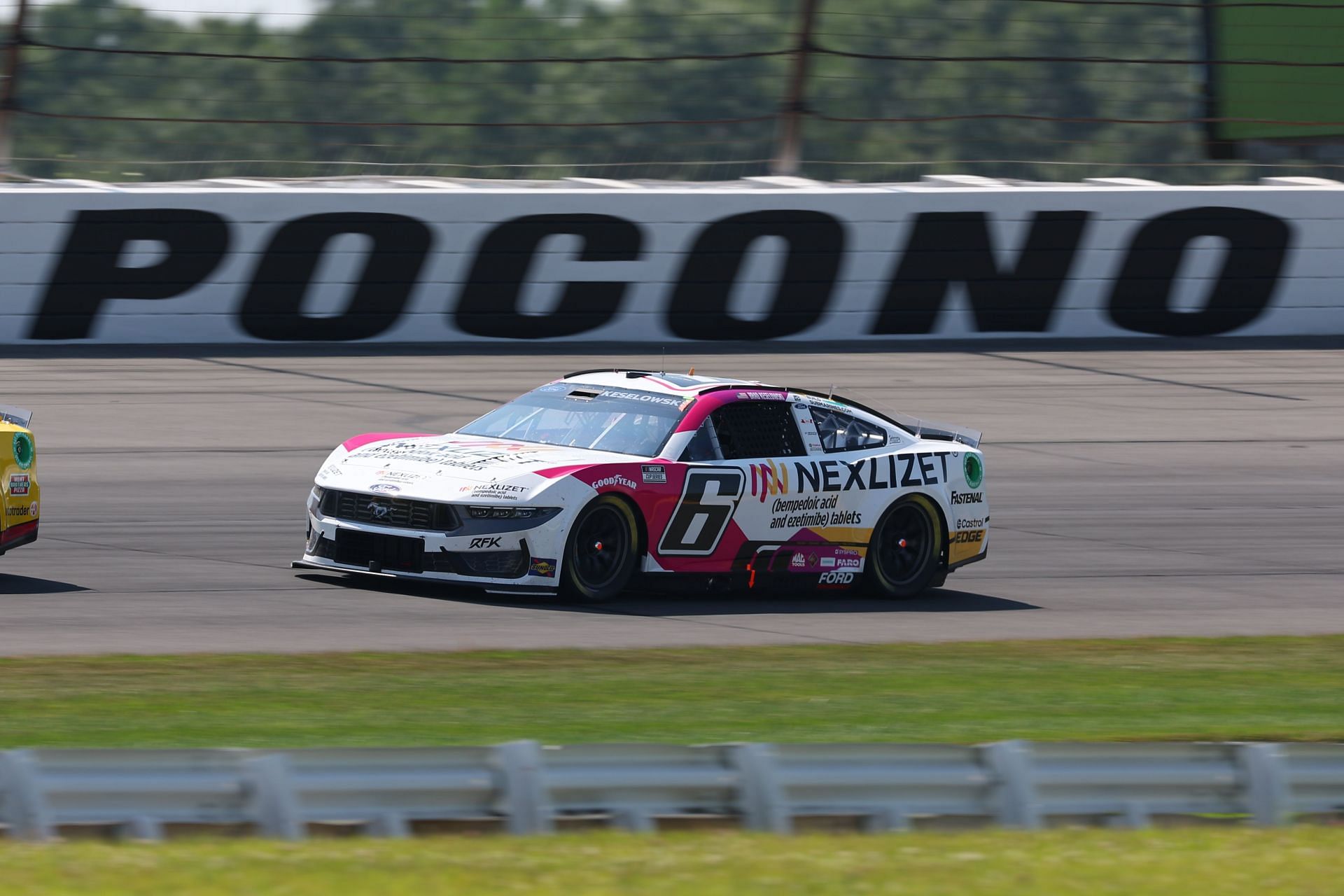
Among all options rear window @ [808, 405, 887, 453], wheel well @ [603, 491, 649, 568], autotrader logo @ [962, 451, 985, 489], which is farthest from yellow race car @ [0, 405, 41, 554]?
autotrader logo @ [962, 451, 985, 489]

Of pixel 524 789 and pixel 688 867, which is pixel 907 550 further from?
pixel 688 867

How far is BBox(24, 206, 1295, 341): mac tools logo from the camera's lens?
21.1 m

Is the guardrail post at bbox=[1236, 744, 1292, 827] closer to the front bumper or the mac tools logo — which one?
the front bumper

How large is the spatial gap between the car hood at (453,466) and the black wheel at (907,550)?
6.24ft

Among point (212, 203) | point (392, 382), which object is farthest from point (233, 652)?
point (212, 203)

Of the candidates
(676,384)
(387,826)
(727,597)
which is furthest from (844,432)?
(387,826)

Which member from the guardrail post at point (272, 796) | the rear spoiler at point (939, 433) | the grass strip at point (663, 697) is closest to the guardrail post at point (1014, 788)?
the grass strip at point (663, 697)

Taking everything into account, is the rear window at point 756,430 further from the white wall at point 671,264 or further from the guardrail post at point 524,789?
the white wall at point 671,264

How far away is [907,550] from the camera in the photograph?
12219 mm

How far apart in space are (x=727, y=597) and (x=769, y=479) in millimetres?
805

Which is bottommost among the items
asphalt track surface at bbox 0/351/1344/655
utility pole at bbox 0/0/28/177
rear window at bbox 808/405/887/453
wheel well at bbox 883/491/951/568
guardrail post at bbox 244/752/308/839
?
asphalt track surface at bbox 0/351/1344/655

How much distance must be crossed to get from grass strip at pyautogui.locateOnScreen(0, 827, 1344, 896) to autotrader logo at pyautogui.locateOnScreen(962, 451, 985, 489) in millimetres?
6349

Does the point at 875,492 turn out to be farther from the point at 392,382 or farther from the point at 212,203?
the point at 212,203

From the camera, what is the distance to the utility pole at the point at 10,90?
20.9 m
